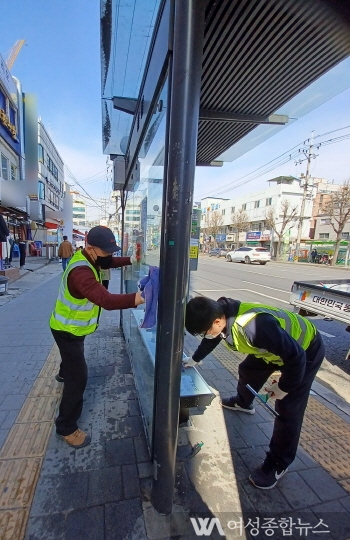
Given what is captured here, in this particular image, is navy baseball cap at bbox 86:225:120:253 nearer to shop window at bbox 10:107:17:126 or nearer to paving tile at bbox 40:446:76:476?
paving tile at bbox 40:446:76:476

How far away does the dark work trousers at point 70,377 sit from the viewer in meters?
2.17

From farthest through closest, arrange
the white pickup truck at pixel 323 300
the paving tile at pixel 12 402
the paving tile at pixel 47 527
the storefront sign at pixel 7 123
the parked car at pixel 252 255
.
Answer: the parked car at pixel 252 255, the storefront sign at pixel 7 123, the white pickup truck at pixel 323 300, the paving tile at pixel 12 402, the paving tile at pixel 47 527

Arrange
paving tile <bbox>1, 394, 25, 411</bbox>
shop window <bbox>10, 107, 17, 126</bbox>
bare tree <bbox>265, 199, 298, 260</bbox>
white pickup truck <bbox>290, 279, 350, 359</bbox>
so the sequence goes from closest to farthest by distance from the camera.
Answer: paving tile <bbox>1, 394, 25, 411</bbox> < white pickup truck <bbox>290, 279, 350, 359</bbox> < shop window <bbox>10, 107, 17, 126</bbox> < bare tree <bbox>265, 199, 298, 260</bbox>

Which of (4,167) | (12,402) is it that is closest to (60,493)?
(12,402)

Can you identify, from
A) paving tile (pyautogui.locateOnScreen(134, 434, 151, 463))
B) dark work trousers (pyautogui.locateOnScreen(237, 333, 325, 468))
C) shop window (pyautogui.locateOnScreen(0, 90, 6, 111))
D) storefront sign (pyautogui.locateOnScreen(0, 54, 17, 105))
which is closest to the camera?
dark work trousers (pyautogui.locateOnScreen(237, 333, 325, 468))

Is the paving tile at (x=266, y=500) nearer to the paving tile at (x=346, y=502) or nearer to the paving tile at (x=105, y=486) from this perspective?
the paving tile at (x=346, y=502)

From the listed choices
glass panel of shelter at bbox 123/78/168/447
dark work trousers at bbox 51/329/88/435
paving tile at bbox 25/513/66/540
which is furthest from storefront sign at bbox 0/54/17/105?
paving tile at bbox 25/513/66/540

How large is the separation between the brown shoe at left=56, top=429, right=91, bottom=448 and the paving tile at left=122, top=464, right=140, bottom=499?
411 mm

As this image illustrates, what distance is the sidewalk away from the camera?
167 centimetres

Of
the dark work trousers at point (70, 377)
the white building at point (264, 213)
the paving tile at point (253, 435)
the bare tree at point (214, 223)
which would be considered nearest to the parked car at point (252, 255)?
the white building at point (264, 213)

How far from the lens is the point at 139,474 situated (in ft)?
6.53

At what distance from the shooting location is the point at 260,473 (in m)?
1.99

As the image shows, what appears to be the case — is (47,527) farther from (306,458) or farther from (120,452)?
(306,458)

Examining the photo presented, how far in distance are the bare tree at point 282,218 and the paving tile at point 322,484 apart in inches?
1388
